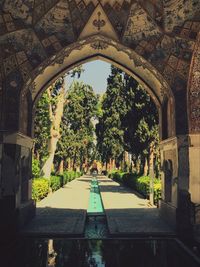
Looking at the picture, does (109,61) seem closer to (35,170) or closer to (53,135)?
(35,170)

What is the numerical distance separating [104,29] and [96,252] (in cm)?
649

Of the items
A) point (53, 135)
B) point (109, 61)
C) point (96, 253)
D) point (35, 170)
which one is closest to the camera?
Result: point (96, 253)

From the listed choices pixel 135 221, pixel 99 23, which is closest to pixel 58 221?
pixel 135 221

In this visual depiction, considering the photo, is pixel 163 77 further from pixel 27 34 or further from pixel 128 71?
pixel 27 34

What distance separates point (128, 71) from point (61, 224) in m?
5.73

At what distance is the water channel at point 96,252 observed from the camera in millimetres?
6633

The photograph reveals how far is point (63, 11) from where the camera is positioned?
10.2 metres

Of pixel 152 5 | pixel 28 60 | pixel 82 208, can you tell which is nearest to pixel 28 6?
pixel 28 60

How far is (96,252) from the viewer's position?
7535mm

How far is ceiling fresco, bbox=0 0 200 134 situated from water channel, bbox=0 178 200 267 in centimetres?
445

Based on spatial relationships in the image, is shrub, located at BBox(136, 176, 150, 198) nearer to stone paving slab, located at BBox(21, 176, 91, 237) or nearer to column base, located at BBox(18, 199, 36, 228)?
stone paving slab, located at BBox(21, 176, 91, 237)

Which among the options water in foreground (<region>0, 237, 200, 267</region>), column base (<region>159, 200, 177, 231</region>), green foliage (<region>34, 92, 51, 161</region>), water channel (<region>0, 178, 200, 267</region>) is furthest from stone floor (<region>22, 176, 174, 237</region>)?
green foliage (<region>34, 92, 51, 161</region>)

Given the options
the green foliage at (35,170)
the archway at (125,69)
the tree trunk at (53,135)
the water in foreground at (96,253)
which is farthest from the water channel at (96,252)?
the tree trunk at (53,135)

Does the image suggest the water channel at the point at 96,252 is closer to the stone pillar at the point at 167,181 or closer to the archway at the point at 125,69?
the stone pillar at the point at 167,181
